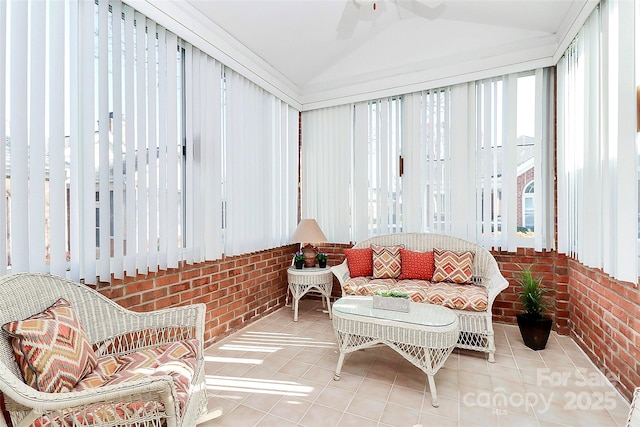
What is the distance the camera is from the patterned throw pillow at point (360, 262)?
3.66 meters

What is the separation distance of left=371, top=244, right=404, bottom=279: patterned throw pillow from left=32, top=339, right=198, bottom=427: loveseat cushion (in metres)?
2.23

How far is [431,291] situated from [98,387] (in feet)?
8.63

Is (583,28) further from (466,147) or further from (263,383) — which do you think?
(263,383)

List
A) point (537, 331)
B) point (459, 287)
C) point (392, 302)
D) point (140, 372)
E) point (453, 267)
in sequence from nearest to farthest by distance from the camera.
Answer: point (140, 372) → point (392, 302) → point (537, 331) → point (459, 287) → point (453, 267)

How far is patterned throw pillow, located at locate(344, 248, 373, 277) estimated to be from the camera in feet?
12.0

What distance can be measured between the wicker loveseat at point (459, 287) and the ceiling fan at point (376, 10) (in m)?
2.51

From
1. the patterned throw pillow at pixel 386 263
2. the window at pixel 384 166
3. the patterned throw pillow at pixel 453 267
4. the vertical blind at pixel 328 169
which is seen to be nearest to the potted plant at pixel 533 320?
the patterned throw pillow at pixel 453 267

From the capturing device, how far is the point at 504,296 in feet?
11.6

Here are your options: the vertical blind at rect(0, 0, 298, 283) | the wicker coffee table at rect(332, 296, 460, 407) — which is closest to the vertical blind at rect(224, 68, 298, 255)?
the vertical blind at rect(0, 0, 298, 283)

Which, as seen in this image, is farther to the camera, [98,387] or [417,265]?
[417,265]

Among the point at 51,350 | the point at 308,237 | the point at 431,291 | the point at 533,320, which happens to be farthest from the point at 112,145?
the point at 533,320

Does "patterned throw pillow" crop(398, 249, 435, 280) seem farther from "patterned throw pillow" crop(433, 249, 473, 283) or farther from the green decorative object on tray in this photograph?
the green decorative object on tray

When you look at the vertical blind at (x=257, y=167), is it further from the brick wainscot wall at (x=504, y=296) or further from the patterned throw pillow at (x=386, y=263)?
the patterned throw pillow at (x=386, y=263)

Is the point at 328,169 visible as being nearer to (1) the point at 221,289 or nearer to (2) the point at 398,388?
(1) the point at 221,289
